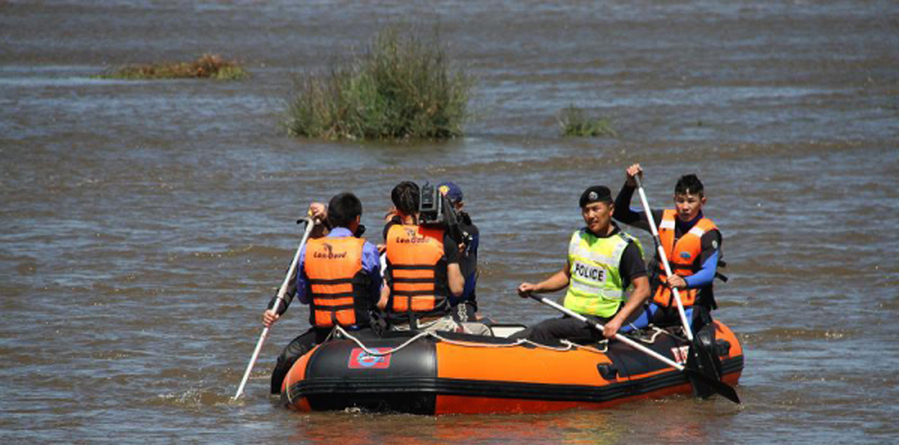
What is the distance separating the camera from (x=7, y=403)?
10.7 m

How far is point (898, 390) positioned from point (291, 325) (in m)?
4.82

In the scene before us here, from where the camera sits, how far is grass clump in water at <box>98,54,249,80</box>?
34.4m

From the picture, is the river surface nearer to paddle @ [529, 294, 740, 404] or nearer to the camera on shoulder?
paddle @ [529, 294, 740, 404]

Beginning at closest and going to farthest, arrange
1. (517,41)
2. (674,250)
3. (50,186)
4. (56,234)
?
(674,250), (56,234), (50,186), (517,41)

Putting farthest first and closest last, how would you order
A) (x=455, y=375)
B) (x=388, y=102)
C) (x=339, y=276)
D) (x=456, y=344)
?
1. (x=388, y=102)
2. (x=339, y=276)
3. (x=456, y=344)
4. (x=455, y=375)

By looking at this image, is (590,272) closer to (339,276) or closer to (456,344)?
(456,344)

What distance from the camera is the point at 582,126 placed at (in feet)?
83.7

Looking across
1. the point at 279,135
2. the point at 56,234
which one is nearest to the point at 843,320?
the point at 56,234

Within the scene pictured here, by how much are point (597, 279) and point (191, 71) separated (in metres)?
25.5

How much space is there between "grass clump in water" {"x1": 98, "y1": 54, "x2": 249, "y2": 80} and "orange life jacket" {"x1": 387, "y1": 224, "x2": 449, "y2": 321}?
2483 cm

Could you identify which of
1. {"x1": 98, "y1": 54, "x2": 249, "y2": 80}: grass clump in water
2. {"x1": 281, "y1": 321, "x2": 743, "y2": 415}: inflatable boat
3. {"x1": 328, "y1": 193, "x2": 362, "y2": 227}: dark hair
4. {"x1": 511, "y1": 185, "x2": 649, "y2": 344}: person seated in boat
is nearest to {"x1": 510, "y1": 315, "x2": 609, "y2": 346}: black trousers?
{"x1": 511, "y1": 185, "x2": 649, "y2": 344}: person seated in boat

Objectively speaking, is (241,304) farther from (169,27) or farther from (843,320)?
(169,27)

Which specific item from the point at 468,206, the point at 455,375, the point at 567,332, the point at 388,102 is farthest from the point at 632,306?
the point at 388,102

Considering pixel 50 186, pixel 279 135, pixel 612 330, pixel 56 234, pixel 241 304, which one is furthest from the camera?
pixel 279 135
